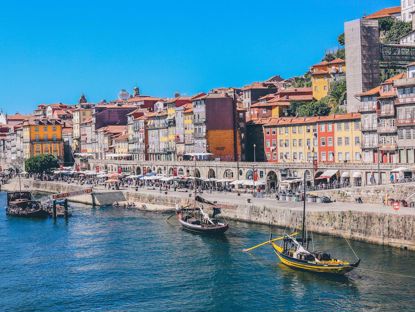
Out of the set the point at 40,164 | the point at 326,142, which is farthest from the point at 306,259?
the point at 40,164

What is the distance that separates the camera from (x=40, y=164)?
14975 cm

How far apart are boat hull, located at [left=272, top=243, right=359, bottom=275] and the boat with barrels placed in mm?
45804

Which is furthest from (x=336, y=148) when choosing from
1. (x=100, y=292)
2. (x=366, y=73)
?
(x=100, y=292)

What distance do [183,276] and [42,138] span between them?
12742cm

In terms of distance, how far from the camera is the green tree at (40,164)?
14950 centimetres

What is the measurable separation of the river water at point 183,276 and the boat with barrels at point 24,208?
19.5 m

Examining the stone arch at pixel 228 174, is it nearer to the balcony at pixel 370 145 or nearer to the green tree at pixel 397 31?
the balcony at pixel 370 145

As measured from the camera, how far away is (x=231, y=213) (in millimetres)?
78125

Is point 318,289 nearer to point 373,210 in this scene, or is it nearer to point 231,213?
point 373,210

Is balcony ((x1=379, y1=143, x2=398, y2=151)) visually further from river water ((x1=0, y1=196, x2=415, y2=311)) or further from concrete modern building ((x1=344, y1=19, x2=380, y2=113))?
river water ((x1=0, y1=196, x2=415, y2=311))

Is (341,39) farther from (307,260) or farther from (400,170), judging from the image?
(307,260)

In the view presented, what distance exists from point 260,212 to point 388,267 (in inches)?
955

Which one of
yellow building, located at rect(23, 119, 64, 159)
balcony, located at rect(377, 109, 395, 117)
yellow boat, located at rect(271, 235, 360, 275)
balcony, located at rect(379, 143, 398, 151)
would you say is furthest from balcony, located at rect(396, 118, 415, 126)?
yellow building, located at rect(23, 119, 64, 159)

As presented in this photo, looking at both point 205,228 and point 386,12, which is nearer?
point 205,228
